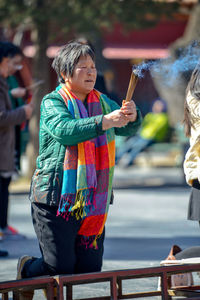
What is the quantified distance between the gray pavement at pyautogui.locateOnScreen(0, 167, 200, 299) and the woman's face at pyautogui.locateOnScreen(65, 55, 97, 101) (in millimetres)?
1674

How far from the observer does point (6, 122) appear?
7.41 meters

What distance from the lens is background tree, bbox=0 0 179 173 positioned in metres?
13.2

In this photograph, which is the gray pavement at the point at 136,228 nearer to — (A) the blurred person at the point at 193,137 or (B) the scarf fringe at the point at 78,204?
(A) the blurred person at the point at 193,137

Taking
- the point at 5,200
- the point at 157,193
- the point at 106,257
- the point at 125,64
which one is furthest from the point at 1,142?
the point at 125,64

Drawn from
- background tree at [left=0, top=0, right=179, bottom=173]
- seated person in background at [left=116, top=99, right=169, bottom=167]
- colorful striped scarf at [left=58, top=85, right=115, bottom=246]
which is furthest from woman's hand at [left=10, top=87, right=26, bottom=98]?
seated person in background at [left=116, top=99, right=169, bottom=167]

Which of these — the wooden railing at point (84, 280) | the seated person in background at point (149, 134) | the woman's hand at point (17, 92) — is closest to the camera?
the wooden railing at point (84, 280)

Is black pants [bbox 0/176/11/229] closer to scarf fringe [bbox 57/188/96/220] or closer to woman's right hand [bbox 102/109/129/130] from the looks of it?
scarf fringe [bbox 57/188/96/220]

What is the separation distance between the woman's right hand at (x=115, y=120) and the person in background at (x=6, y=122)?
10.5ft

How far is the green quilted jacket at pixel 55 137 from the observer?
14.3 feet

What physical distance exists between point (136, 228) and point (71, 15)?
17.9 ft

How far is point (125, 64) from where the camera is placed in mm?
27047

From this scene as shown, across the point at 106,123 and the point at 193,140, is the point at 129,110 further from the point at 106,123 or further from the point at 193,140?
the point at 193,140

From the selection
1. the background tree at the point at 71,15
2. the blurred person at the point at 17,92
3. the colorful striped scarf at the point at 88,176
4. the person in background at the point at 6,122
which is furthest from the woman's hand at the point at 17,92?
the background tree at the point at 71,15

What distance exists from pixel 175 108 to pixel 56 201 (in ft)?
50.7
